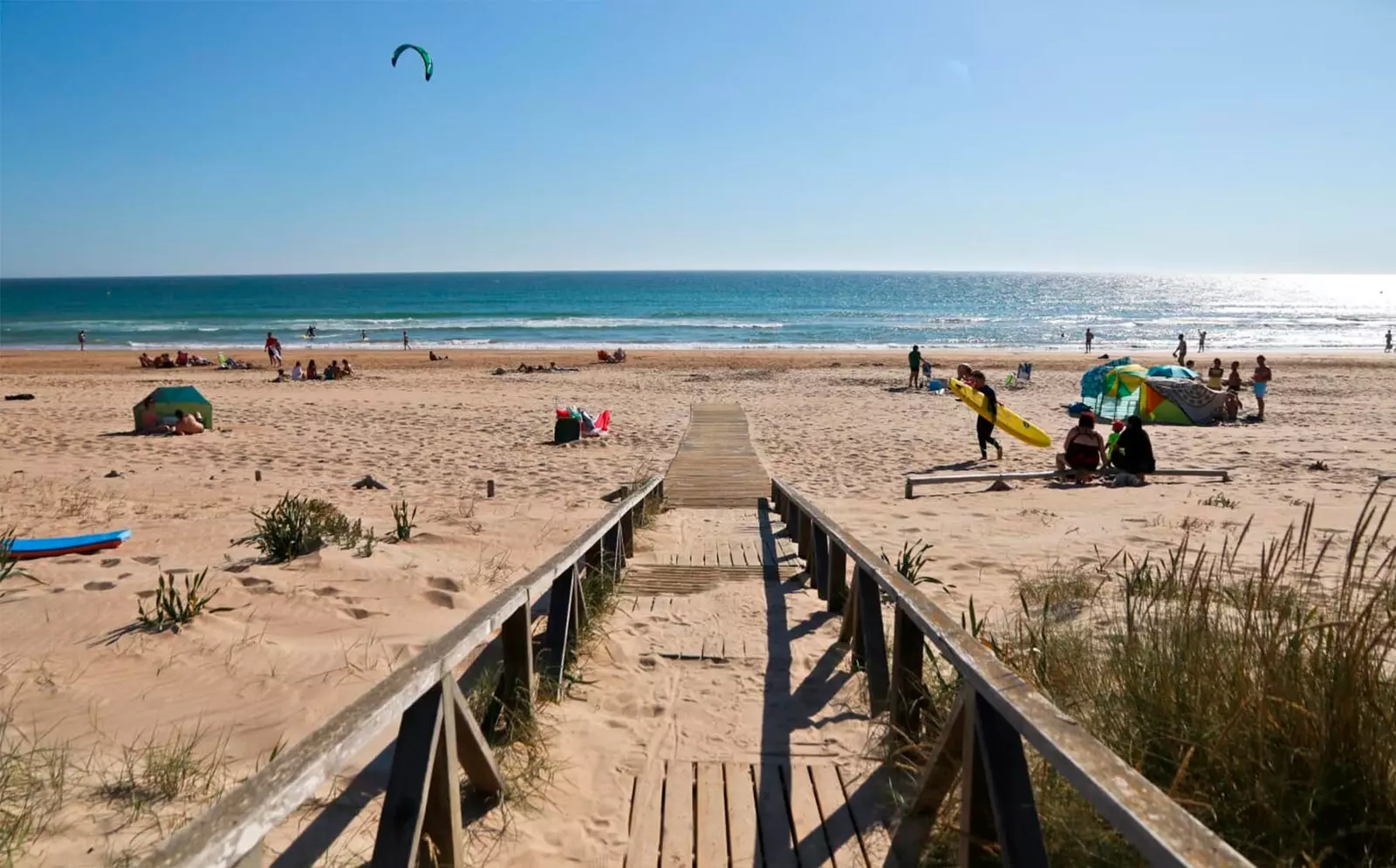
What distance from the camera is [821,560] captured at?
5.97 metres

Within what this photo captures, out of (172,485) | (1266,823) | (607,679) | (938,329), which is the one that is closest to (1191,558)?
(607,679)

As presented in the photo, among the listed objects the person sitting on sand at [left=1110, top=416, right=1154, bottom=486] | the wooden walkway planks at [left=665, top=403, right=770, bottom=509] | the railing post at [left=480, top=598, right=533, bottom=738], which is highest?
the railing post at [left=480, top=598, right=533, bottom=738]

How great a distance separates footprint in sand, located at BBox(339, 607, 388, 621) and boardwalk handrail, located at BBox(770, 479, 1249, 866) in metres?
2.92

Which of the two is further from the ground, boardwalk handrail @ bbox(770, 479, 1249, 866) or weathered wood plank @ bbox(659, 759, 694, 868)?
boardwalk handrail @ bbox(770, 479, 1249, 866)

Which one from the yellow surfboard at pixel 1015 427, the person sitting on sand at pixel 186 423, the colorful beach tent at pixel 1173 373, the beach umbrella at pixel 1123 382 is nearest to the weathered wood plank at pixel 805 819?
the yellow surfboard at pixel 1015 427

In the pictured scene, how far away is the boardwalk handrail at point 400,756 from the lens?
1601 millimetres

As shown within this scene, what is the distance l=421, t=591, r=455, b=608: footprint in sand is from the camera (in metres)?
5.41

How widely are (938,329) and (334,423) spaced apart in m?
46.2

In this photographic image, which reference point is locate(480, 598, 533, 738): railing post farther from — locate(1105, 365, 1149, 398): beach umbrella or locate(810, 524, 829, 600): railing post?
locate(1105, 365, 1149, 398): beach umbrella

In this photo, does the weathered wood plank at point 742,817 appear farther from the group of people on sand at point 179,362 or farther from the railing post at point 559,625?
the group of people on sand at point 179,362

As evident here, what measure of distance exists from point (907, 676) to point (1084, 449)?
28.9 feet

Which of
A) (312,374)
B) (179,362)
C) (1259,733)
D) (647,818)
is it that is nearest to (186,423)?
(312,374)

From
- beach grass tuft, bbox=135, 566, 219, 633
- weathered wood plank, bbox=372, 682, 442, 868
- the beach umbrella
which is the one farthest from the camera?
the beach umbrella

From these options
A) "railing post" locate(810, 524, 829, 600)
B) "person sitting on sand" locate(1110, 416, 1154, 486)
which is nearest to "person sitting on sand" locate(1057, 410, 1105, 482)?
"person sitting on sand" locate(1110, 416, 1154, 486)
